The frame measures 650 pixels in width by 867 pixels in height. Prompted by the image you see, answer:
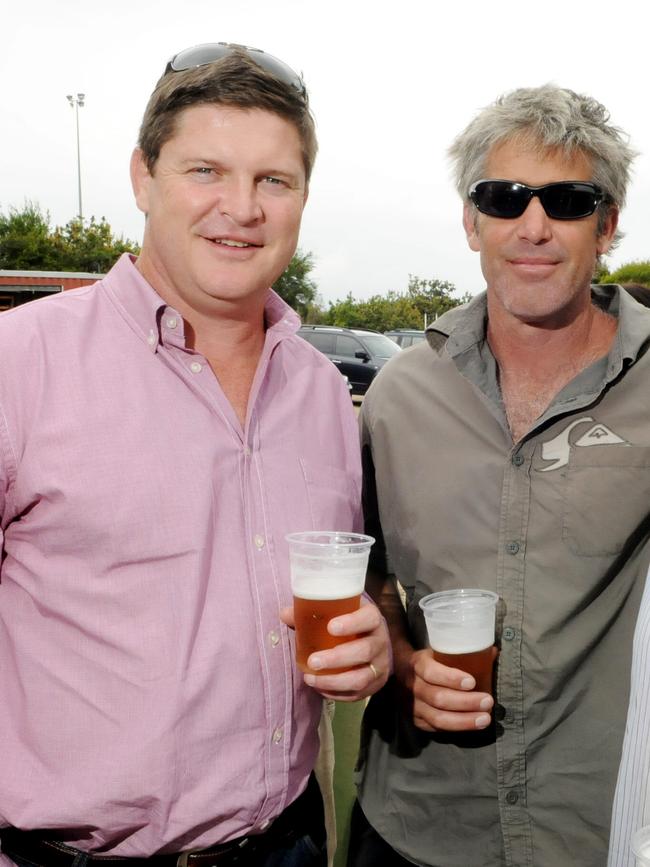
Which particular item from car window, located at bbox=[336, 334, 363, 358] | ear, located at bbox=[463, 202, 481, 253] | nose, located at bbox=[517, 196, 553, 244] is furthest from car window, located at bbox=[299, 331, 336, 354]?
nose, located at bbox=[517, 196, 553, 244]

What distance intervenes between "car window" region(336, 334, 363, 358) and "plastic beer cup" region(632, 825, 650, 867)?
1699 cm

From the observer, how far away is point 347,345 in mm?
18453

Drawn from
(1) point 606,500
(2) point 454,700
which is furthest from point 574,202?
(2) point 454,700

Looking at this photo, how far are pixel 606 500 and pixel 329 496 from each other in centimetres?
81

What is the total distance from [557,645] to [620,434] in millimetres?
629

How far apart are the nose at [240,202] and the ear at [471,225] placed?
0.96 metres

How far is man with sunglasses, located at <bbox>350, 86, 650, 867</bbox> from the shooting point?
2.33 m

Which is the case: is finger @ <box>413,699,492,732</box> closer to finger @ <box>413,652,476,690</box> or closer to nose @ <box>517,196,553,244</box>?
finger @ <box>413,652,476,690</box>

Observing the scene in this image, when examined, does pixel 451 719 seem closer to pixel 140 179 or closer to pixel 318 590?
pixel 318 590

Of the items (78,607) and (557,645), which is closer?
(78,607)

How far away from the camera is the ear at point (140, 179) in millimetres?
2105

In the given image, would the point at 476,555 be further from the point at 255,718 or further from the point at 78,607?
the point at 78,607

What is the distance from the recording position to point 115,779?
168cm

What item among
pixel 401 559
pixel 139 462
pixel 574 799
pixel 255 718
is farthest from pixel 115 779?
pixel 574 799
